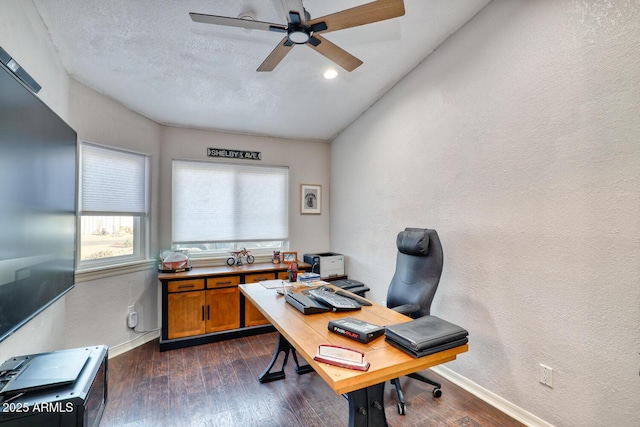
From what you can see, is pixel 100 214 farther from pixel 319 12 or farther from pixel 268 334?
pixel 319 12

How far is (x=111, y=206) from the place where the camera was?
309 cm

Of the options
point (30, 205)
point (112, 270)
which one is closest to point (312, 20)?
point (30, 205)

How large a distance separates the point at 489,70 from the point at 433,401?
262 centimetres

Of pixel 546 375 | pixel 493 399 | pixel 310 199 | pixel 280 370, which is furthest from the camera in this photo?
pixel 310 199

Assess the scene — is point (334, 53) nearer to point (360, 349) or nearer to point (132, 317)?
point (360, 349)

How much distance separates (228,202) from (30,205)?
2.61m

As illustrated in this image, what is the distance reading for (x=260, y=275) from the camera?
3656mm

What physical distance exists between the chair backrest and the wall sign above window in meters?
2.59

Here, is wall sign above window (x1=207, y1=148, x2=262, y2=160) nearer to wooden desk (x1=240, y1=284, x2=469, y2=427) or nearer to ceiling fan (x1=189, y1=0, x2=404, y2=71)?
ceiling fan (x1=189, y1=0, x2=404, y2=71)

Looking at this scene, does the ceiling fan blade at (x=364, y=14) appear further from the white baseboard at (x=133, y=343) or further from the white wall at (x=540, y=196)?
the white baseboard at (x=133, y=343)

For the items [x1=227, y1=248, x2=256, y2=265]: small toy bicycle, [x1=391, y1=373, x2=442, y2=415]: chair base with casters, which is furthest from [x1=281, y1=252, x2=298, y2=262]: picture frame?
[x1=391, y1=373, x2=442, y2=415]: chair base with casters

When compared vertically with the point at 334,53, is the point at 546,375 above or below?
below

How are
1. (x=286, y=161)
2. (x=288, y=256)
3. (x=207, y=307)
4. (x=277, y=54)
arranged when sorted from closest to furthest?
(x=277, y=54) < (x=207, y=307) < (x=288, y=256) < (x=286, y=161)

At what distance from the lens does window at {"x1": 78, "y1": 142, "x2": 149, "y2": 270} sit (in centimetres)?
286
